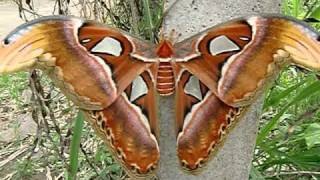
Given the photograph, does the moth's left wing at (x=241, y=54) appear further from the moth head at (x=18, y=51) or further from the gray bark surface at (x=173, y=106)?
the moth head at (x=18, y=51)

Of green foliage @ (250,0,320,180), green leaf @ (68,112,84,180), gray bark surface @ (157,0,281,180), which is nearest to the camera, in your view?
gray bark surface @ (157,0,281,180)

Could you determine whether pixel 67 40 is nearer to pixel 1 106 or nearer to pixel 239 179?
pixel 239 179

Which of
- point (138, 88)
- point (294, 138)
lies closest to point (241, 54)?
point (138, 88)

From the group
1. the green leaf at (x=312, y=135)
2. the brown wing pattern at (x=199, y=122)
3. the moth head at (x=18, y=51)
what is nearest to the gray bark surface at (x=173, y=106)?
the brown wing pattern at (x=199, y=122)

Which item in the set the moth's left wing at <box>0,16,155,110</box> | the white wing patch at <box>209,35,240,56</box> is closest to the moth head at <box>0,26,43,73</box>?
the moth's left wing at <box>0,16,155,110</box>

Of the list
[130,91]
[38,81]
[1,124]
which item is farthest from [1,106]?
[130,91]

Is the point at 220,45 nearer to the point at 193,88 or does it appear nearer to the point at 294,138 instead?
the point at 193,88

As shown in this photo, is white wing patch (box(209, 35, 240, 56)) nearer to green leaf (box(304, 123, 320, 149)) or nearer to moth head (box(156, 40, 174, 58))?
moth head (box(156, 40, 174, 58))
